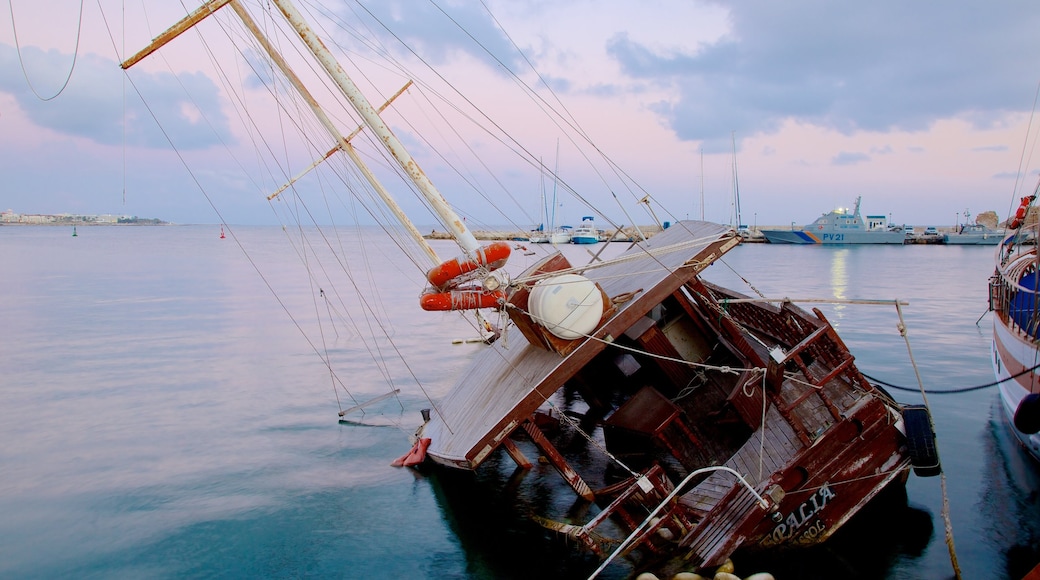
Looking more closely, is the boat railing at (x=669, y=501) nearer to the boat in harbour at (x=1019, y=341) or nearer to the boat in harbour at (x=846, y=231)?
the boat in harbour at (x=1019, y=341)

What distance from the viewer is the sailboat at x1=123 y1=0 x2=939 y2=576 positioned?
40.0ft

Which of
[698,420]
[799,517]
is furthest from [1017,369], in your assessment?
[799,517]

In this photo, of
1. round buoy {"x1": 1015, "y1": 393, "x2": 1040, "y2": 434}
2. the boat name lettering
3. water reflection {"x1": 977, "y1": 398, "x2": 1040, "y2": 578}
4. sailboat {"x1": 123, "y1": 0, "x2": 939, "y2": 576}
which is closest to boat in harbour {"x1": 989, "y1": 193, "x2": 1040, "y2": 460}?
round buoy {"x1": 1015, "y1": 393, "x2": 1040, "y2": 434}

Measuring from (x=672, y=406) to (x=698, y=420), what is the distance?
165cm

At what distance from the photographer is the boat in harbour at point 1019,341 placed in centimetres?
1502

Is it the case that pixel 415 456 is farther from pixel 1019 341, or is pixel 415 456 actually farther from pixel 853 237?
pixel 853 237

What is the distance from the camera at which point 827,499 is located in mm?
12523

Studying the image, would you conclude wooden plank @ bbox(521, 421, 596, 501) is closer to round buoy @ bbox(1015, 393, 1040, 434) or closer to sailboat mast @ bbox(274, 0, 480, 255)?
sailboat mast @ bbox(274, 0, 480, 255)

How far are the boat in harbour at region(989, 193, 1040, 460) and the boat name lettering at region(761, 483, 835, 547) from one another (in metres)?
4.06

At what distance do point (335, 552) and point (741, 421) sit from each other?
901 cm

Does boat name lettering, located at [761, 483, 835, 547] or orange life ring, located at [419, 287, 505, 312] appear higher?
orange life ring, located at [419, 287, 505, 312]

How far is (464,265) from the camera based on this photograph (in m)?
13.4

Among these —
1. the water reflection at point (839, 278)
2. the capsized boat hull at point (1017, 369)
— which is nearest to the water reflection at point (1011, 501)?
the capsized boat hull at point (1017, 369)

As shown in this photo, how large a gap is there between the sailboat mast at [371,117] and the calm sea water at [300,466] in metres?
6.63
